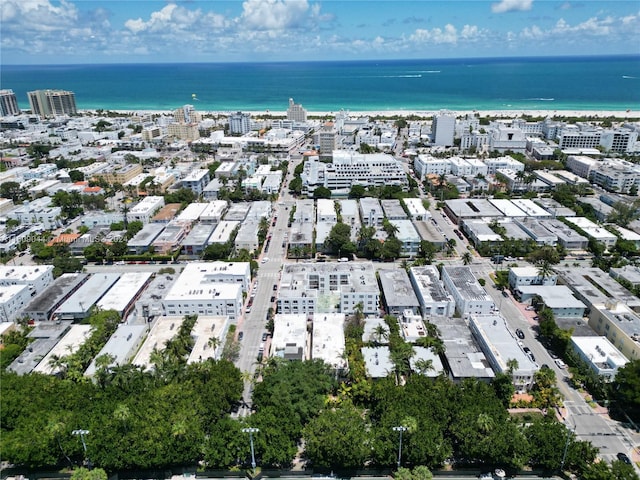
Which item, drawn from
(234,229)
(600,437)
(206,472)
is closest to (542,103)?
(234,229)

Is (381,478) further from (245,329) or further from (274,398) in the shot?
(245,329)

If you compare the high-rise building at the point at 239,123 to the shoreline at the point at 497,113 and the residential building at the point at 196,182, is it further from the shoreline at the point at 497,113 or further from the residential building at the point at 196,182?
the residential building at the point at 196,182

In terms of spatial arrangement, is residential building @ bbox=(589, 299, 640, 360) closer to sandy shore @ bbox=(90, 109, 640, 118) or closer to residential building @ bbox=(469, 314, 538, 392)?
residential building @ bbox=(469, 314, 538, 392)

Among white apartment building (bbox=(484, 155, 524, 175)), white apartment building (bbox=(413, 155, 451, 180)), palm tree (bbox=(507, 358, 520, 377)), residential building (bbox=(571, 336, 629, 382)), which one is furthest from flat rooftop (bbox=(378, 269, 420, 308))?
white apartment building (bbox=(484, 155, 524, 175))

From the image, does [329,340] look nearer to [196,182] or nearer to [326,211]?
[326,211]

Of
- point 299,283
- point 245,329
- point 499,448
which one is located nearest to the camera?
point 499,448
